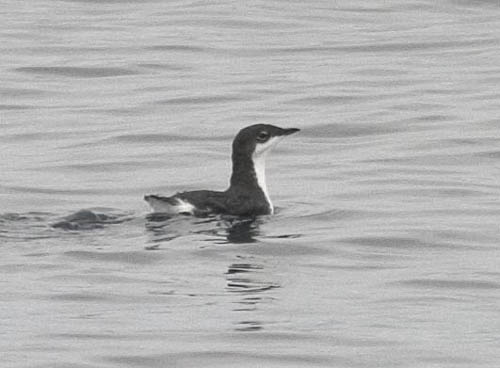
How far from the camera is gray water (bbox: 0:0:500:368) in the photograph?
14508mm

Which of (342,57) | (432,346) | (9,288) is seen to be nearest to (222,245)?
(9,288)

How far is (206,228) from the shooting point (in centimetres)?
1859

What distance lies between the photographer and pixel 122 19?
37781 mm

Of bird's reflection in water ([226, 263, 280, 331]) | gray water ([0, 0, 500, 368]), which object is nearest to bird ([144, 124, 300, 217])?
gray water ([0, 0, 500, 368])

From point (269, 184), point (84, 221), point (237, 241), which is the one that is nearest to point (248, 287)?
point (237, 241)

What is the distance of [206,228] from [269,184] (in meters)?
3.41

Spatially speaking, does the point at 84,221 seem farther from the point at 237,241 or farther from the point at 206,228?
the point at 237,241

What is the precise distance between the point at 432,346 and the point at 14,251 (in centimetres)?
434

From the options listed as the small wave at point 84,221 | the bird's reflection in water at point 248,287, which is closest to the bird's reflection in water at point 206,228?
the small wave at point 84,221

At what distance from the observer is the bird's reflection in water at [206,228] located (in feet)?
59.8

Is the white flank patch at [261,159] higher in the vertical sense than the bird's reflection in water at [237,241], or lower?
higher

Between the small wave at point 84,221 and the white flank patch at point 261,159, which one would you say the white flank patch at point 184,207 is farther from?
the white flank patch at point 261,159

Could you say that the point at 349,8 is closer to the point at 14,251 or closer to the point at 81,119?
the point at 81,119

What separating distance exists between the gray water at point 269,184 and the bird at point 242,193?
152 millimetres
